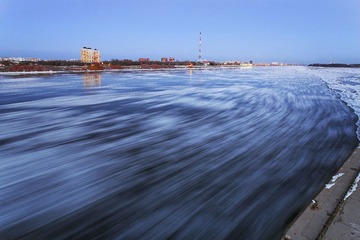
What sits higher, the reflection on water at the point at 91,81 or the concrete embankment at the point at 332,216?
the concrete embankment at the point at 332,216

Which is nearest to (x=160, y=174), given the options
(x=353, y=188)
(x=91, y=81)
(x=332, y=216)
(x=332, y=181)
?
(x=332, y=216)

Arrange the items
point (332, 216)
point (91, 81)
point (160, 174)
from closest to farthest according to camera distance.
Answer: point (332, 216) → point (160, 174) → point (91, 81)

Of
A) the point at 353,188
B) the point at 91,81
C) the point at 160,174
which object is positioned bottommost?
the point at 91,81

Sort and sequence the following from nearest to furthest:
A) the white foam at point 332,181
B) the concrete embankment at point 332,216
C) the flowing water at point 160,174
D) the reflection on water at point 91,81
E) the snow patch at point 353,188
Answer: the concrete embankment at point 332,216 < the flowing water at point 160,174 < the snow patch at point 353,188 < the white foam at point 332,181 < the reflection on water at point 91,81

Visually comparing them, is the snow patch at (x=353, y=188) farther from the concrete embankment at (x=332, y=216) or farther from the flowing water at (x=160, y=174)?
the flowing water at (x=160, y=174)

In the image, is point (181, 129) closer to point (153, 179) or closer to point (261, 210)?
point (153, 179)

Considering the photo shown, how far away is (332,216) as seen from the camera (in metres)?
3.19

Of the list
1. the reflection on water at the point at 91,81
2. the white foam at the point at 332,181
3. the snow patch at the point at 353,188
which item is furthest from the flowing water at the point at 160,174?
the reflection on water at the point at 91,81

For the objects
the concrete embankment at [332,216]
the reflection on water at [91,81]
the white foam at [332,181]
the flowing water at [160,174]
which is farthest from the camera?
the reflection on water at [91,81]

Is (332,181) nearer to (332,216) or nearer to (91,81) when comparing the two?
(332,216)

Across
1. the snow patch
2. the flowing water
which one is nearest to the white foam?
the flowing water

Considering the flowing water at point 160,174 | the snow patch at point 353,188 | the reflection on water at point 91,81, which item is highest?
the snow patch at point 353,188

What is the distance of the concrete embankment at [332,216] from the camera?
2.89 m

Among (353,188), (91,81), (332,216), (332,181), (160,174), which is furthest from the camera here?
(91,81)
